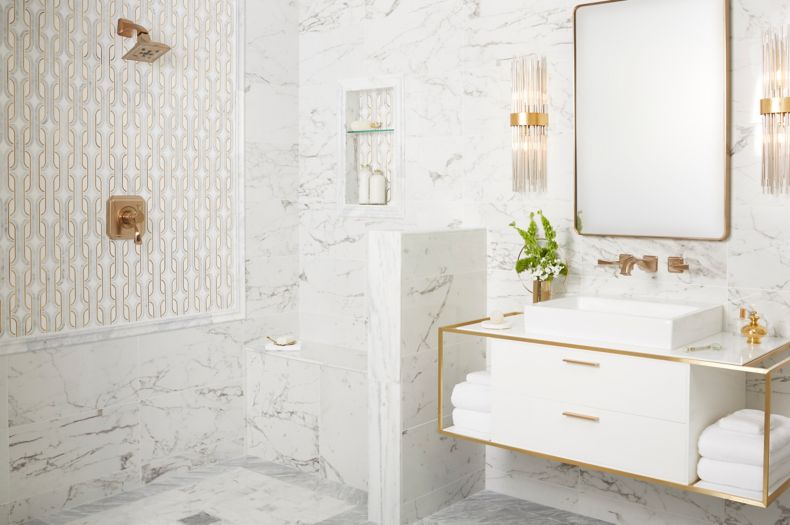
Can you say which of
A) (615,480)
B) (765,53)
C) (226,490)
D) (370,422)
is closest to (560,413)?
(615,480)

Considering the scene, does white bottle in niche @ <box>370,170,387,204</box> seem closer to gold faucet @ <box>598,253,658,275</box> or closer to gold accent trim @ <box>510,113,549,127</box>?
gold accent trim @ <box>510,113,549,127</box>

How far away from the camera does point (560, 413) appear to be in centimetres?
283

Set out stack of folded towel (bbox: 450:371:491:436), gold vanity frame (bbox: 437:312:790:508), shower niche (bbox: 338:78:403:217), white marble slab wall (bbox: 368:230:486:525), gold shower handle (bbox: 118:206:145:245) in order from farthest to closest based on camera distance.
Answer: shower niche (bbox: 338:78:403:217) → gold shower handle (bbox: 118:206:145:245) → white marble slab wall (bbox: 368:230:486:525) → stack of folded towel (bbox: 450:371:491:436) → gold vanity frame (bbox: 437:312:790:508)

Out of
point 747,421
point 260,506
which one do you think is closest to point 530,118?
point 747,421

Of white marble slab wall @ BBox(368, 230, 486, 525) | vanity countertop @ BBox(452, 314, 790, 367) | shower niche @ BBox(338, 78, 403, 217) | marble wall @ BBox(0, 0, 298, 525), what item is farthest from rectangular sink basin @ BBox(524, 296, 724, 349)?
marble wall @ BBox(0, 0, 298, 525)

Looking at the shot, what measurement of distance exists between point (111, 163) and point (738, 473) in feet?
9.39

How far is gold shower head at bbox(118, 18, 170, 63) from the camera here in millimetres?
3490

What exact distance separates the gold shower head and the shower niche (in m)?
1.02

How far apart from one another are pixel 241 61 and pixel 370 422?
2.03 metres

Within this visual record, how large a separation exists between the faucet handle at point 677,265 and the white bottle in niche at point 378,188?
1547 millimetres

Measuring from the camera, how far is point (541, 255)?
3363 millimetres

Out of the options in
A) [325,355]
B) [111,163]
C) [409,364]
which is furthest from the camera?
[325,355]

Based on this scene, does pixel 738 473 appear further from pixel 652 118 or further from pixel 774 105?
pixel 652 118

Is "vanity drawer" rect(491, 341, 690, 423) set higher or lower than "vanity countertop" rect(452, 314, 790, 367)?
lower
